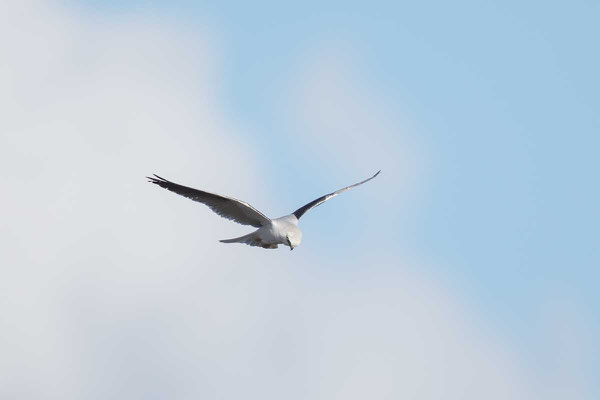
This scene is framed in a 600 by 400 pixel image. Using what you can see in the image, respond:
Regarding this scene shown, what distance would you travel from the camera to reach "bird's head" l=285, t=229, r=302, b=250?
88.1ft

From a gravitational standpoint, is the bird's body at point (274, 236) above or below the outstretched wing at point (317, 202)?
below

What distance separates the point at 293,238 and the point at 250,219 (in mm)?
1045

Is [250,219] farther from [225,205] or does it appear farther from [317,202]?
[317,202]

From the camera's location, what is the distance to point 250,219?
27.2 meters

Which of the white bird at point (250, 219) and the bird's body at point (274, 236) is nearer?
the white bird at point (250, 219)

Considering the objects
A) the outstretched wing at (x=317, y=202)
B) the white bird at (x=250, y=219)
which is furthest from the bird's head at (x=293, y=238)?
the outstretched wing at (x=317, y=202)

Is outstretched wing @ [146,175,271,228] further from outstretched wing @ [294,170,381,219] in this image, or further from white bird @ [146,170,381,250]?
outstretched wing @ [294,170,381,219]

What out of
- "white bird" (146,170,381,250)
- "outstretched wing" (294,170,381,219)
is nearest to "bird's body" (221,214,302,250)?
"white bird" (146,170,381,250)

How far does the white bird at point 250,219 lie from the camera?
26375 mm

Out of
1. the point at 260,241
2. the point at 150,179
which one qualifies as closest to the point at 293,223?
the point at 260,241

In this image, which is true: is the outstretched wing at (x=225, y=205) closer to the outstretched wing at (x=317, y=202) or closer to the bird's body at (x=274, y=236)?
the bird's body at (x=274, y=236)

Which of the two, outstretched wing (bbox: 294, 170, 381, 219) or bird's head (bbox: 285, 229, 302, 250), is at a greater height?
outstretched wing (bbox: 294, 170, 381, 219)

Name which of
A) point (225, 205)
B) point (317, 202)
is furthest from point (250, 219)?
point (317, 202)

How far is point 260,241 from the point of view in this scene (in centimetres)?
2725
